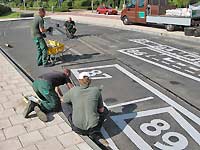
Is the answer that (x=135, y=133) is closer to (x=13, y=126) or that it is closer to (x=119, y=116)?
(x=119, y=116)

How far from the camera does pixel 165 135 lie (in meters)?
5.58

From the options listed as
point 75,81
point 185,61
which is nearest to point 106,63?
point 75,81

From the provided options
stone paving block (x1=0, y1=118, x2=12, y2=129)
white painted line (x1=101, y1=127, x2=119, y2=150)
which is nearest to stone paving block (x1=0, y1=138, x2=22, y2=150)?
stone paving block (x1=0, y1=118, x2=12, y2=129)

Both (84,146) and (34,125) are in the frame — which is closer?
(84,146)

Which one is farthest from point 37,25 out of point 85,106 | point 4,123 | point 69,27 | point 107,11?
point 107,11

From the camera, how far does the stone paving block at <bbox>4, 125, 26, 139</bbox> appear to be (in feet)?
18.0

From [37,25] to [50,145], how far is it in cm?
596

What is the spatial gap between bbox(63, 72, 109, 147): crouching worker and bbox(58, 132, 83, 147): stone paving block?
157mm

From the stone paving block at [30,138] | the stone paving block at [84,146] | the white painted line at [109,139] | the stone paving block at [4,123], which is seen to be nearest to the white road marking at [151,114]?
the white painted line at [109,139]

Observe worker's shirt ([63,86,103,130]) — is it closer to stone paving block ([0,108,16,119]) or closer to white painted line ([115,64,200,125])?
stone paving block ([0,108,16,119])

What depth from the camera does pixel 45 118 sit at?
5.97 meters

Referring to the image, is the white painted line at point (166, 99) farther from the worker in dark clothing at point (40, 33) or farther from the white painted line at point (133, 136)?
the worker in dark clothing at point (40, 33)

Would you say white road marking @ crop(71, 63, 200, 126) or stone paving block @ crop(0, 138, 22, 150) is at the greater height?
white road marking @ crop(71, 63, 200, 126)

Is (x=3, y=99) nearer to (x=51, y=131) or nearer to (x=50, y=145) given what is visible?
(x=51, y=131)
